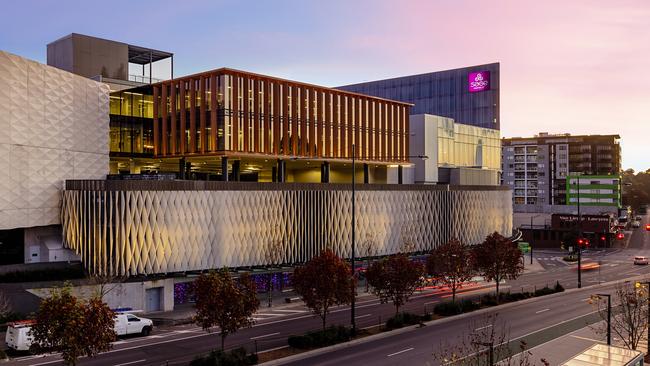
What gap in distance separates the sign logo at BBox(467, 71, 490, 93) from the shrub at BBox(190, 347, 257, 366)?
101412 mm

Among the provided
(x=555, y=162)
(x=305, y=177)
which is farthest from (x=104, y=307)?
(x=555, y=162)

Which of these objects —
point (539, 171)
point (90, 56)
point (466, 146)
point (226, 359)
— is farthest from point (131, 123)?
point (539, 171)

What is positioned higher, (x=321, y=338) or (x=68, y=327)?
(x=68, y=327)

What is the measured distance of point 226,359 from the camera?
27.6 meters

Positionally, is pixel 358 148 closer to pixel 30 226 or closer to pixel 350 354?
pixel 30 226

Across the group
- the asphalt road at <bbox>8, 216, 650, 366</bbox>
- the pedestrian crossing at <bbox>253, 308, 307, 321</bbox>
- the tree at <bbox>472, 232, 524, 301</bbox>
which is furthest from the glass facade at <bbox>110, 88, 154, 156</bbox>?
the tree at <bbox>472, 232, 524, 301</bbox>

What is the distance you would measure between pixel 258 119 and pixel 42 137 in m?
22.4

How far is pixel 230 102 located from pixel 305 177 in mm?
25847

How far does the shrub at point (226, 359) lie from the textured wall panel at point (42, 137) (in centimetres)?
2937

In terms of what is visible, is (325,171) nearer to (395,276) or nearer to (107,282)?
(107,282)

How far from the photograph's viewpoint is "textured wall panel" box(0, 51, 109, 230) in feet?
155

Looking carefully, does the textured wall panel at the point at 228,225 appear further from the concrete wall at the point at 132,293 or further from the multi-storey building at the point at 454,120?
the multi-storey building at the point at 454,120

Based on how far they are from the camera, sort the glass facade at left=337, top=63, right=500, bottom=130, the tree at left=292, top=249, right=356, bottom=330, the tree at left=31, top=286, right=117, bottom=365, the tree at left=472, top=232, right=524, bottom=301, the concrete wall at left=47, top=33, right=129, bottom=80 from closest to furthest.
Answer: the tree at left=31, top=286, right=117, bottom=365 < the tree at left=292, top=249, right=356, bottom=330 < the tree at left=472, top=232, right=524, bottom=301 < the concrete wall at left=47, top=33, right=129, bottom=80 < the glass facade at left=337, top=63, right=500, bottom=130

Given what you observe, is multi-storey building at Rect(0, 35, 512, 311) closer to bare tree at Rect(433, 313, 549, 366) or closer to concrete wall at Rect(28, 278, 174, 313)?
concrete wall at Rect(28, 278, 174, 313)
